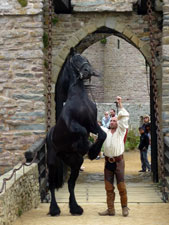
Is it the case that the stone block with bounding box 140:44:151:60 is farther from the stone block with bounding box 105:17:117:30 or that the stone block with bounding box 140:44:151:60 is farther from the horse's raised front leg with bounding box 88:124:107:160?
the horse's raised front leg with bounding box 88:124:107:160

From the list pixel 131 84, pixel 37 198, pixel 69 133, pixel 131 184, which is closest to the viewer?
pixel 69 133

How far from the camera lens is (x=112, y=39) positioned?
27125 millimetres

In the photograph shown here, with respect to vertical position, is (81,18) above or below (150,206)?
above

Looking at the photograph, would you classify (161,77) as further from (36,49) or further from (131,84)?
(131,84)

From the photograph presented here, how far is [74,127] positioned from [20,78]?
3543 mm

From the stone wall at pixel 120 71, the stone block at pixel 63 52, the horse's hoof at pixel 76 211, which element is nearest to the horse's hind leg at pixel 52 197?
the horse's hoof at pixel 76 211

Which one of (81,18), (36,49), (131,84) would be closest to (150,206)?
(36,49)

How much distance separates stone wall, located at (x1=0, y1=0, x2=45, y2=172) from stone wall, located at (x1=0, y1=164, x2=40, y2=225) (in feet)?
5.67

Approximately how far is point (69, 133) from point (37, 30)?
12.2 feet

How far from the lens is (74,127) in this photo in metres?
5.66

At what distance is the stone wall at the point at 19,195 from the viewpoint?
16.7 feet

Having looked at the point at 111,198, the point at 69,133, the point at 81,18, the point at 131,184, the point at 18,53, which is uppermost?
the point at 81,18

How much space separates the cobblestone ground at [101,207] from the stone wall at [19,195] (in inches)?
4.5

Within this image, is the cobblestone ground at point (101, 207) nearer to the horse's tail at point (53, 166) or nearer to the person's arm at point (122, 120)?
the horse's tail at point (53, 166)
